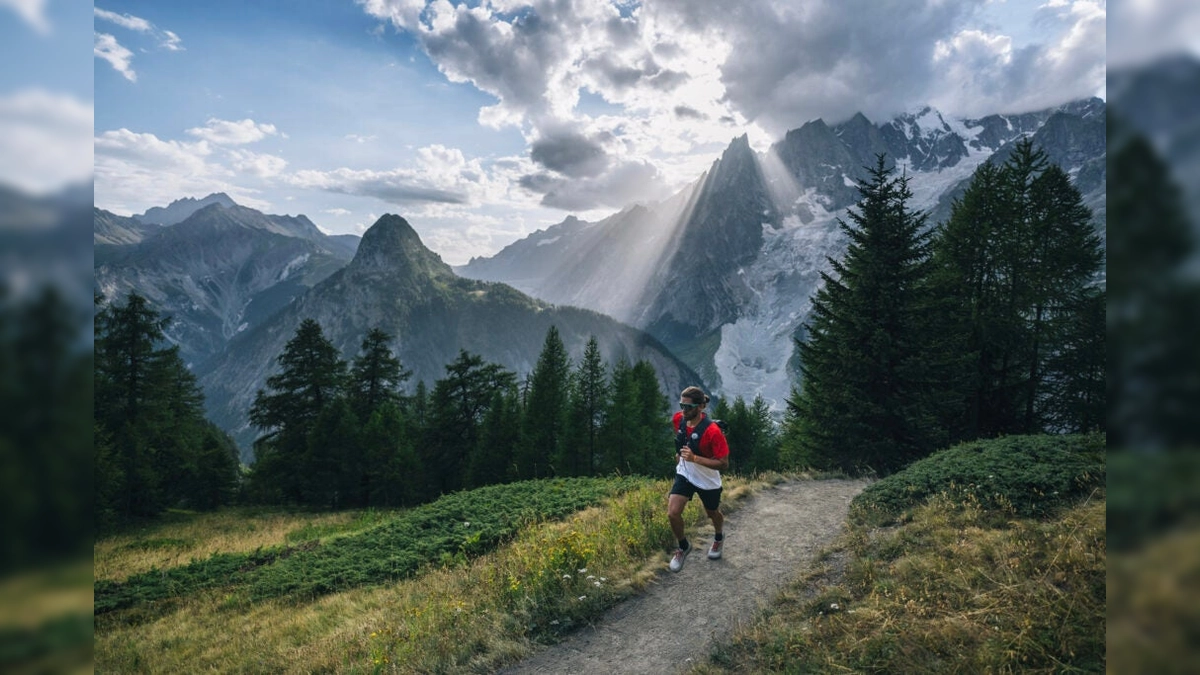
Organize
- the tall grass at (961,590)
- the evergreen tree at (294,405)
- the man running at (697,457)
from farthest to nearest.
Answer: the evergreen tree at (294,405), the man running at (697,457), the tall grass at (961,590)

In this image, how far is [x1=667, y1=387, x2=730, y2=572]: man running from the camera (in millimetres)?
7844

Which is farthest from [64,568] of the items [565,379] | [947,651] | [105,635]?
[565,379]

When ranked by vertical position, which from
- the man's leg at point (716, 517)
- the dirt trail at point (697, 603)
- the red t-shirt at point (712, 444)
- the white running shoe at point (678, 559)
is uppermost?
the red t-shirt at point (712, 444)

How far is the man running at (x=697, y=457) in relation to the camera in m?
7.84

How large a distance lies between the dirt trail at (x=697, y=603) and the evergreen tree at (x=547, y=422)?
83.3 ft

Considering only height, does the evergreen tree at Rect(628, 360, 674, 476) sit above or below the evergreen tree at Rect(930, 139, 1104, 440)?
below

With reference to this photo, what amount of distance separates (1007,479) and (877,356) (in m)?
10.4

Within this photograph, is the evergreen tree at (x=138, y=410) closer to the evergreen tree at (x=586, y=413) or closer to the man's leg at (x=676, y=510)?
the evergreen tree at (x=586, y=413)

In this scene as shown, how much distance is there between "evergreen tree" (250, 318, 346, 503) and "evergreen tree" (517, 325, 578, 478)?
41.5 feet

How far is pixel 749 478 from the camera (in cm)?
1497

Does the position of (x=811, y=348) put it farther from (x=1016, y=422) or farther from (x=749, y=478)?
(x=1016, y=422)

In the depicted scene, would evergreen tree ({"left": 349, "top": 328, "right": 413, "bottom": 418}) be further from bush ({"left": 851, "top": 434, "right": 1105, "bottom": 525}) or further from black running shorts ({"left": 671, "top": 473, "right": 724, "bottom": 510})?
bush ({"left": 851, "top": 434, "right": 1105, "bottom": 525})

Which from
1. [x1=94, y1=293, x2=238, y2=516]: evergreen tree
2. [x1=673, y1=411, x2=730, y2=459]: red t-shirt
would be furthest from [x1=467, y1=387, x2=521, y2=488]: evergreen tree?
[x1=673, y1=411, x2=730, y2=459]: red t-shirt

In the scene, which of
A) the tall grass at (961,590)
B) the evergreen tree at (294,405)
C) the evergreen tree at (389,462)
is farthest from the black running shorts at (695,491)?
the evergreen tree at (294,405)
